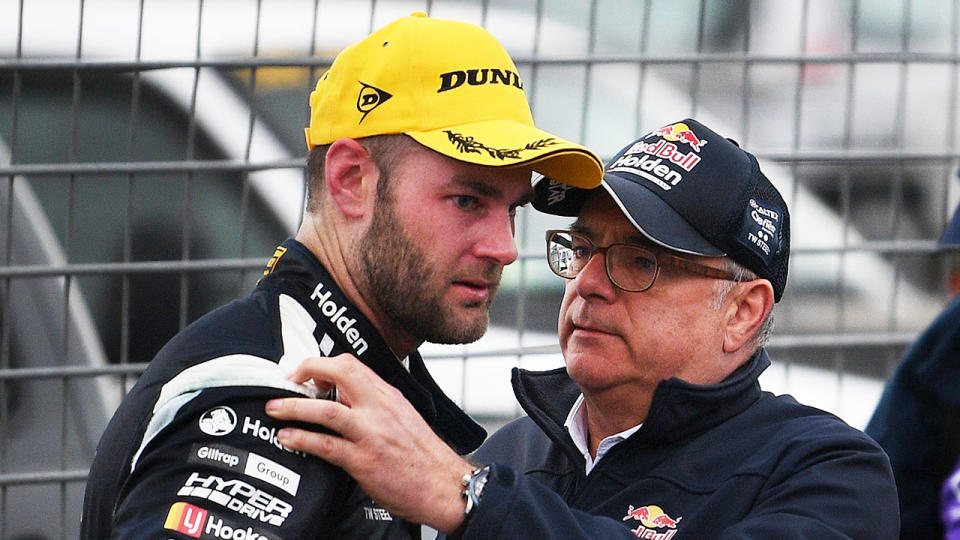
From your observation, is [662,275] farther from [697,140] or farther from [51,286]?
[51,286]

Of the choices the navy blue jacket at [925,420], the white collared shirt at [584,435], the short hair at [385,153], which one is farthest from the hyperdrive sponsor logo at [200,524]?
the navy blue jacket at [925,420]

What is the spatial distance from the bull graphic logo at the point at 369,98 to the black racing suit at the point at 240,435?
0.78 ft

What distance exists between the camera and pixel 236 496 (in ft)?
6.10

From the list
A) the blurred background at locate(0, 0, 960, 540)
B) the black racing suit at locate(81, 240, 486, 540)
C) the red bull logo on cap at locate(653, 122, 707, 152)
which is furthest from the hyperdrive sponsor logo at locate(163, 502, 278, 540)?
the blurred background at locate(0, 0, 960, 540)

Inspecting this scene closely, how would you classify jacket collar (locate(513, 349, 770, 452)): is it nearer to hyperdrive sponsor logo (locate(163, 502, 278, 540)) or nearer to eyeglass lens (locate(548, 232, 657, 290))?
eyeglass lens (locate(548, 232, 657, 290))

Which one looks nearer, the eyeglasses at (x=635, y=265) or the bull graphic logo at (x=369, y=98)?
the bull graphic logo at (x=369, y=98)

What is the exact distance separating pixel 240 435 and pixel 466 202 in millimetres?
566

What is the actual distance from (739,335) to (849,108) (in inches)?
52.1

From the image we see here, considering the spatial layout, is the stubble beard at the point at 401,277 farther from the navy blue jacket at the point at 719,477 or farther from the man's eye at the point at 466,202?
the navy blue jacket at the point at 719,477

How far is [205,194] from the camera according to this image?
3506 mm

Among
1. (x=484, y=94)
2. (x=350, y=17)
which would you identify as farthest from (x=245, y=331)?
(x=350, y=17)

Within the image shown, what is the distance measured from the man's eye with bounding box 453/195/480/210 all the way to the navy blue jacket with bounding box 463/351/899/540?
42cm

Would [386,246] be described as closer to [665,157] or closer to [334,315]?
[334,315]

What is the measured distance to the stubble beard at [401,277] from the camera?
87.3 inches
